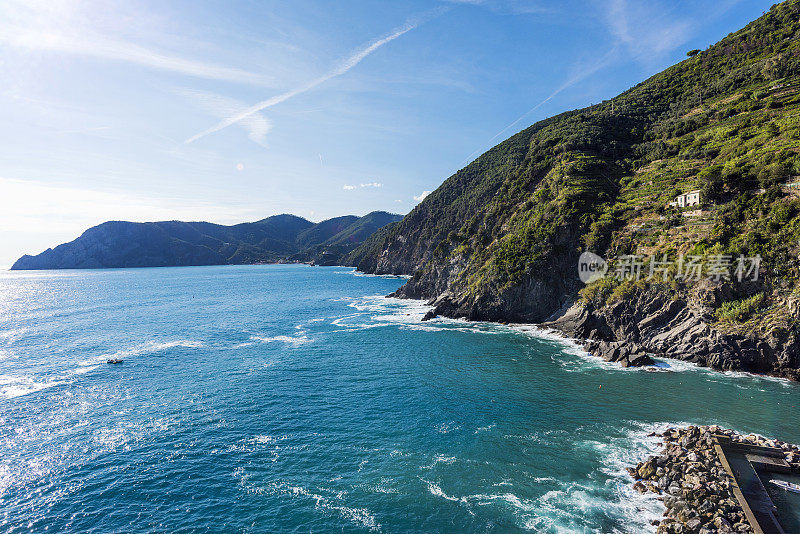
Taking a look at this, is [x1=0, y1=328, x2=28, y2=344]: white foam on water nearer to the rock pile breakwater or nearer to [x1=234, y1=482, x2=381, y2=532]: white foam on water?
[x1=234, y1=482, x2=381, y2=532]: white foam on water

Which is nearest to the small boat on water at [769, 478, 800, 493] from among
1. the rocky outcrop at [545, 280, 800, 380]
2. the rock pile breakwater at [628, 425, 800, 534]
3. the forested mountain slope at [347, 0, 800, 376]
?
the rock pile breakwater at [628, 425, 800, 534]

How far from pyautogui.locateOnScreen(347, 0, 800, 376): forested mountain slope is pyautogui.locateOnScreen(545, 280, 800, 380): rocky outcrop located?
0.19m

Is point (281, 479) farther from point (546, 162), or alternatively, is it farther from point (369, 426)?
point (546, 162)

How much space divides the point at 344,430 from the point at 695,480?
101 ft

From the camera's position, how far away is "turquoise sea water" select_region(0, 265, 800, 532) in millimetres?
26906

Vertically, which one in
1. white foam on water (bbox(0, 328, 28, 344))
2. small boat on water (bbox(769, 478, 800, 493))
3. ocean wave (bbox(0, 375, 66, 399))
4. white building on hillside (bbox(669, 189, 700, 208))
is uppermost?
white building on hillside (bbox(669, 189, 700, 208))

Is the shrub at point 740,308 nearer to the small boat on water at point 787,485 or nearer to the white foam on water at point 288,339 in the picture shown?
the small boat on water at point 787,485

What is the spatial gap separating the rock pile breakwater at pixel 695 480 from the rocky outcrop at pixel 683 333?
2164 centimetres

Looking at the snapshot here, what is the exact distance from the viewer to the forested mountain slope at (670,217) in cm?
5266

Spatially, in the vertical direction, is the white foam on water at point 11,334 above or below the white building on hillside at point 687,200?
below

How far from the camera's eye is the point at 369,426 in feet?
129

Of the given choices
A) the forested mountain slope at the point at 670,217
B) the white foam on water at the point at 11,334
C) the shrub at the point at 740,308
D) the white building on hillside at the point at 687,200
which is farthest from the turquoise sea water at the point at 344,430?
the white building on hillside at the point at 687,200

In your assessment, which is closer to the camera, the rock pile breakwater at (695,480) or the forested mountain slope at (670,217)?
the rock pile breakwater at (695,480)

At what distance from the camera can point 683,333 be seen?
5641 cm
